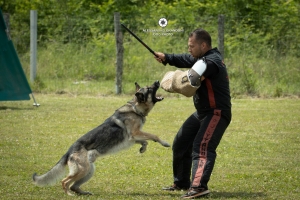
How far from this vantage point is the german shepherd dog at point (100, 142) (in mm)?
6656

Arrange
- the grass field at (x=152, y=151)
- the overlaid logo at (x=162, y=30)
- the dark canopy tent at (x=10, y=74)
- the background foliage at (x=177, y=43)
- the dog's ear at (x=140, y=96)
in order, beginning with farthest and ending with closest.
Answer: the overlaid logo at (x=162, y=30) < the background foliage at (x=177, y=43) < the dark canopy tent at (x=10, y=74) < the dog's ear at (x=140, y=96) < the grass field at (x=152, y=151)

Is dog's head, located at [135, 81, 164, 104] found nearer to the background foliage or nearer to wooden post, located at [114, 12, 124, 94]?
wooden post, located at [114, 12, 124, 94]

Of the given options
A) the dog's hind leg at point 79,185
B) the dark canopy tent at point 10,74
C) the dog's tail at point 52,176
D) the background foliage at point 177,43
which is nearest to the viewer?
the dog's tail at point 52,176

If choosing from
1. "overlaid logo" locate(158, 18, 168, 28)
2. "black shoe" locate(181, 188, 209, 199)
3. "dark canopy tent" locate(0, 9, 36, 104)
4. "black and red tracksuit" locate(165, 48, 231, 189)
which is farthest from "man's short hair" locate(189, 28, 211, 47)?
"overlaid logo" locate(158, 18, 168, 28)

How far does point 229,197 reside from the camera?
657 centimetres

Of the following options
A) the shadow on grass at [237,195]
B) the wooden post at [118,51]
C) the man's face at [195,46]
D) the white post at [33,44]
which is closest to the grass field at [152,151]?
→ the shadow on grass at [237,195]

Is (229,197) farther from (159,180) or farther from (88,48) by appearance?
(88,48)

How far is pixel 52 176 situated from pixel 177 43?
12080 mm

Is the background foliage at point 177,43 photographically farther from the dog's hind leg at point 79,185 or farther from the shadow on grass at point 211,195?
the dog's hind leg at point 79,185

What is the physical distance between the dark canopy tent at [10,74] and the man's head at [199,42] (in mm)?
8204

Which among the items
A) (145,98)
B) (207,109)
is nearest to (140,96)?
(145,98)

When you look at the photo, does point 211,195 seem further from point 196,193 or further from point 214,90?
point 214,90

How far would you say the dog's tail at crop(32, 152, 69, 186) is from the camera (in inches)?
256

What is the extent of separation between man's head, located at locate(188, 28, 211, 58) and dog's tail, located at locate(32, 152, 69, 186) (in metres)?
1.95
